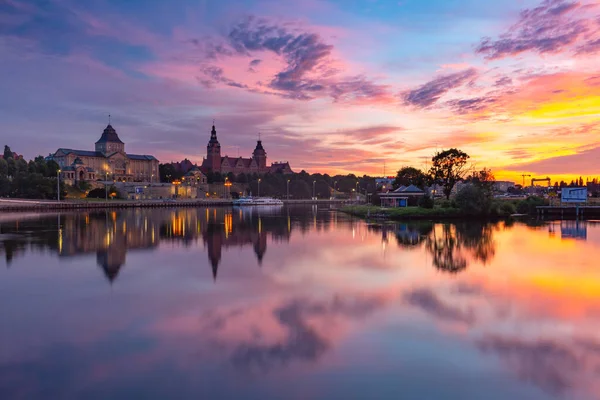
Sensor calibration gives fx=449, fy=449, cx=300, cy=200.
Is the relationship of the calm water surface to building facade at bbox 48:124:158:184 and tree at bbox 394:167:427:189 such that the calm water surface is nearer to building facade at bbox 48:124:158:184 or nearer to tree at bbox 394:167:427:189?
tree at bbox 394:167:427:189

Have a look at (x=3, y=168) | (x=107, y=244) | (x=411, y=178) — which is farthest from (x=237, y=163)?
(x=107, y=244)

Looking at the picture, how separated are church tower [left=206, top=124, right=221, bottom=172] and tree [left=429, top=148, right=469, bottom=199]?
103425mm

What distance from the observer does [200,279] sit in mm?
17219

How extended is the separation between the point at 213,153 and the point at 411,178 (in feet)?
321

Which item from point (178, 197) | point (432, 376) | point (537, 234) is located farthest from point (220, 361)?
point (178, 197)

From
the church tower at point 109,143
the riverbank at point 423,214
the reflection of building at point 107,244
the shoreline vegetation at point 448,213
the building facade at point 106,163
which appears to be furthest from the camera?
the church tower at point 109,143

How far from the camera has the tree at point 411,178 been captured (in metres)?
68.6

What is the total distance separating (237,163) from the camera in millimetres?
164500

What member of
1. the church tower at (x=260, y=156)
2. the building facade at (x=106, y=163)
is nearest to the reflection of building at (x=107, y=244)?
the building facade at (x=106, y=163)

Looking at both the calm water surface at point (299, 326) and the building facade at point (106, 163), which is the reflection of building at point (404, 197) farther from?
the building facade at point (106, 163)

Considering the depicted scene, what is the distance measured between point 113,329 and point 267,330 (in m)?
3.82

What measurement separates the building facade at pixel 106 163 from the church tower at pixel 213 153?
74.4 feet

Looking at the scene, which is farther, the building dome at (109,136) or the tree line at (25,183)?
the building dome at (109,136)

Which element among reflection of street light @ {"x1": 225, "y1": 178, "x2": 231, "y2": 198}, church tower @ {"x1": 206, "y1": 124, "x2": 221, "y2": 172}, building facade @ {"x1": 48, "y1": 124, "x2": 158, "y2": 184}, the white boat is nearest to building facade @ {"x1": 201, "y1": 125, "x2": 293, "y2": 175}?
church tower @ {"x1": 206, "y1": 124, "x2": 221, "y2": 172}
